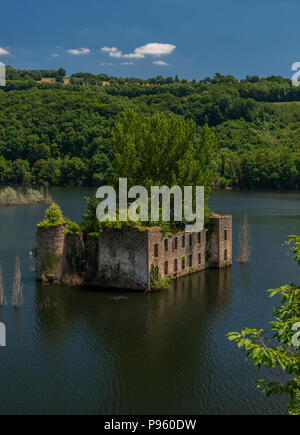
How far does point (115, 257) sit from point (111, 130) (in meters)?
104

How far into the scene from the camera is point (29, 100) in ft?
517

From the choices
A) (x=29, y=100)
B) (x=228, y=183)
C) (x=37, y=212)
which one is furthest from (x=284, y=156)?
(x=29, y=100)

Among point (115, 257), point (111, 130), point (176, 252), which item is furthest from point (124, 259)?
point (111, 130)

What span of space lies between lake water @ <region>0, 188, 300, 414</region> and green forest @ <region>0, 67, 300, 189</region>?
3270 inches

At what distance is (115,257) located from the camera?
37.7 metres

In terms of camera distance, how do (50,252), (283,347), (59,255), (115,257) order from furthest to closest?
(59,255), (50,252), (115,257), (283,347)

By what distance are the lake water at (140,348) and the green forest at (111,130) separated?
83064 millimetres

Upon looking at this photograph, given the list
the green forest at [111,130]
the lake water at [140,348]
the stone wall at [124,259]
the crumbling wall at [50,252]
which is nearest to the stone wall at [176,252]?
the stone wall at [124,259]

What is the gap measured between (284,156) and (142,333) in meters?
104

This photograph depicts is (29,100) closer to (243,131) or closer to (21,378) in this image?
(243,131)

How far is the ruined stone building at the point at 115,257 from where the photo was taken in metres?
37.0

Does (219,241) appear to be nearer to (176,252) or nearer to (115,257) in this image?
(176,252)
